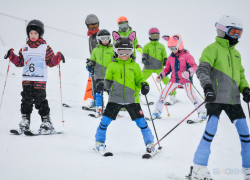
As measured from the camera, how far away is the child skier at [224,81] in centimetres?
288

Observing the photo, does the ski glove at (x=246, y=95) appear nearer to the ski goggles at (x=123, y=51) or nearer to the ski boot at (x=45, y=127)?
the ski goggles at (x=123, y=51)

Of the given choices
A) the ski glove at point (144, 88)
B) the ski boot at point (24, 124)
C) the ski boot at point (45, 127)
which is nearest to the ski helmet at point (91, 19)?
the ski boot at point (45, 127)

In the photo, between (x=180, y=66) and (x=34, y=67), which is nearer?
(x=34, y=67)

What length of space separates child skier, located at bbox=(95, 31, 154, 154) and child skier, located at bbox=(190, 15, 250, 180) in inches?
41.1

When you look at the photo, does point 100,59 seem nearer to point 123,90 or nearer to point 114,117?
point 123,90

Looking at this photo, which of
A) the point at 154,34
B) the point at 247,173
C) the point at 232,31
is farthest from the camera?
the point at 154,34

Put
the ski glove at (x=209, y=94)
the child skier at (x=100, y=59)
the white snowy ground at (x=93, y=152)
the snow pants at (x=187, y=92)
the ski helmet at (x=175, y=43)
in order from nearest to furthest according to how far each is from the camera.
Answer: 1. the ski glove at (x=209, y=94)
2. the white snowy ground at (x=93, y=152)
3. the ski helmet at (x=175, y=43)
4. the snow pants at (x=187, y=92)
5. the child skier at (x=100, y=59)

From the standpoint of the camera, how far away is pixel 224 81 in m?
2.98

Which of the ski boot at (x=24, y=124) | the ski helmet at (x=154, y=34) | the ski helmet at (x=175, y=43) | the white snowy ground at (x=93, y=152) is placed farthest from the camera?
the ski helmet at (x=154, y=34)

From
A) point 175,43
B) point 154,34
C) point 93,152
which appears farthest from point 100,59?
point 93,152

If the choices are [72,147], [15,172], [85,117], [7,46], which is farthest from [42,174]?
[7,46]

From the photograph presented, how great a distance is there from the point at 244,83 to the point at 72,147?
275 cm

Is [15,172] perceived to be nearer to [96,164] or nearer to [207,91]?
[96,164]

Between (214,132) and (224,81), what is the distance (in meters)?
0.65
